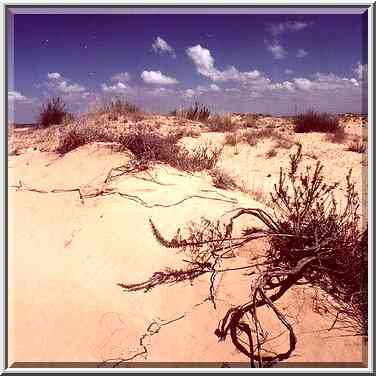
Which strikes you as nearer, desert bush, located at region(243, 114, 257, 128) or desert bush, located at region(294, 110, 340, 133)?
desert bush, located at region(294, 110, 340, 133)

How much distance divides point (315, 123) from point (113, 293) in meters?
4.69

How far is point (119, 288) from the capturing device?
249 cm

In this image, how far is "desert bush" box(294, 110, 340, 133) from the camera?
6159 millimetres

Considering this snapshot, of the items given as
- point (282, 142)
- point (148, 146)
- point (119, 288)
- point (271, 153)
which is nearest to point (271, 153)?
point (271, 153)

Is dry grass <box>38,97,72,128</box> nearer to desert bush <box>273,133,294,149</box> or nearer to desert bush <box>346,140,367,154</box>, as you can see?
desert bush <box>273,133,294,149</box>

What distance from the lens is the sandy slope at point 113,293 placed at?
2287 millimetres

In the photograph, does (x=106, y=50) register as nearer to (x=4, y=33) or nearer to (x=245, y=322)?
(x=4, y=33)

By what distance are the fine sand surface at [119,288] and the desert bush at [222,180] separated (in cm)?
20

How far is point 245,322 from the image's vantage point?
92.0 inches

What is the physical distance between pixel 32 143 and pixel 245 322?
149 inches

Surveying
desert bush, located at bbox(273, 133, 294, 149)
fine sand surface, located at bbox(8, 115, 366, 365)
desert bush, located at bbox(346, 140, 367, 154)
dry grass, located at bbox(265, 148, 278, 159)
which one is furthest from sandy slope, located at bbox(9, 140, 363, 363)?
desert bush, located at bbox(346, 140, 367, 154)

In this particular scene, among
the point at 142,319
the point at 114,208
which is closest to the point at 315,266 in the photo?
the point at 142,319

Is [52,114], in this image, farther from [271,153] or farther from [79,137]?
[271,153]

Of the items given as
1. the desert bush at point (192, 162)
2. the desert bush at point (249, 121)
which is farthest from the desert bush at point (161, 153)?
the desert bush at point (249, 121)
